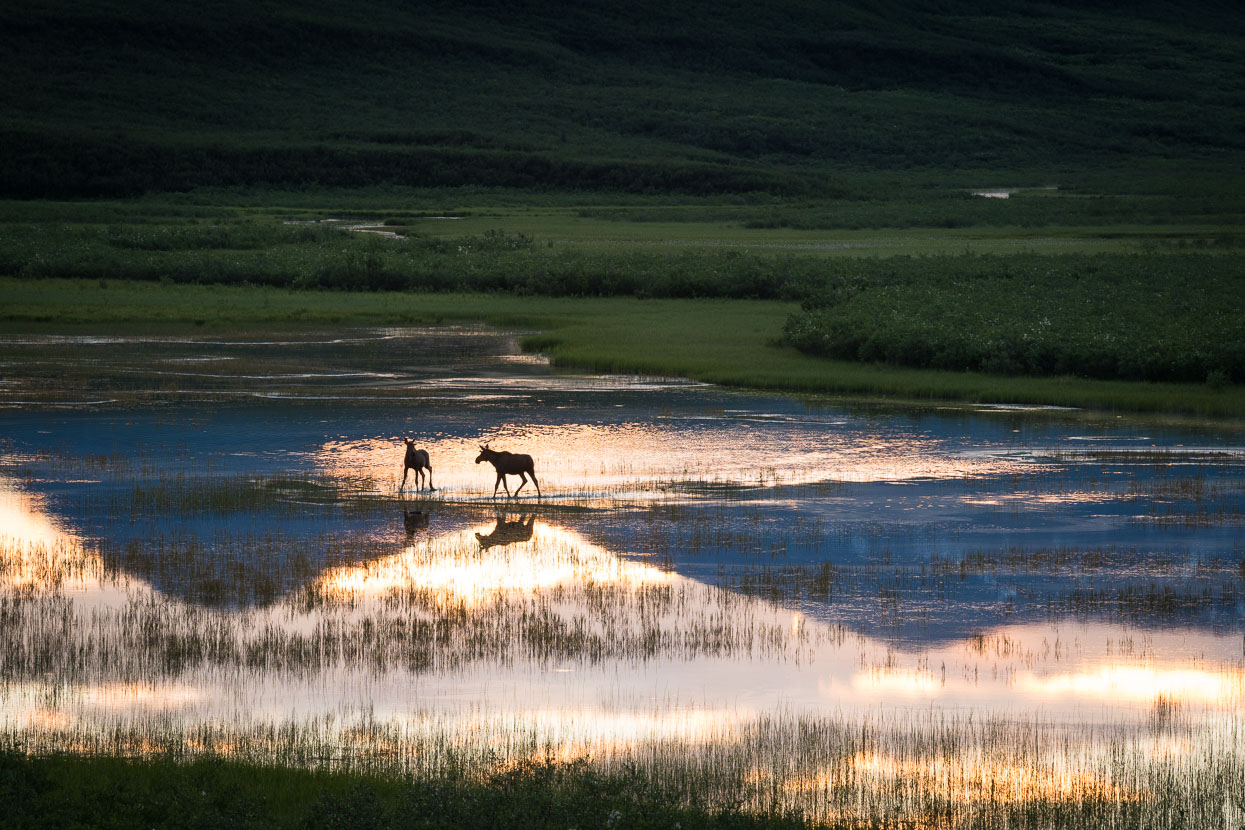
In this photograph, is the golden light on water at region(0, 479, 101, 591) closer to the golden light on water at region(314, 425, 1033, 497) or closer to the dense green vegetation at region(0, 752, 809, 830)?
the golden light on water at region(314, 425, 1033, 497)

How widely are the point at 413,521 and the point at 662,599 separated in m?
4.95

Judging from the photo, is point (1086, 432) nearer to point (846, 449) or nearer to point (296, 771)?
point (846, 449)

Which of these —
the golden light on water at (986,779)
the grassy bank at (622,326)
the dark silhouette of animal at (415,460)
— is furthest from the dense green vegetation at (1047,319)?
the golden light on water at (986,779)

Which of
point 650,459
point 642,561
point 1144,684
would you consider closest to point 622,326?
point 650,459

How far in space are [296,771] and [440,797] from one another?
1.77 meters

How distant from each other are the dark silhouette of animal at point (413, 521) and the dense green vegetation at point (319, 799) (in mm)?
8588

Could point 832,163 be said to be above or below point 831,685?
above

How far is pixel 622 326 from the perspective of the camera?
48500mm

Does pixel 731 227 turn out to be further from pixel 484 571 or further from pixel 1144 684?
pixel 1144 684

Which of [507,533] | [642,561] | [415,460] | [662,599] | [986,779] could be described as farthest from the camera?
[415,460]

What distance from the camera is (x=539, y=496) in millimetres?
21984

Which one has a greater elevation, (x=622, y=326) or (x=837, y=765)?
(x=622, y=326)

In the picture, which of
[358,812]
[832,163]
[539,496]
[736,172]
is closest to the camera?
[358,812]

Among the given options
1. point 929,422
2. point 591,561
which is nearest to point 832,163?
point 929,422
